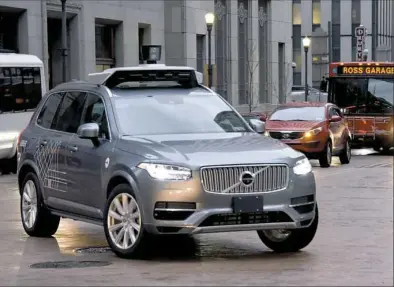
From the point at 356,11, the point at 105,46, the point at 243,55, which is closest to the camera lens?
the point at 105,46

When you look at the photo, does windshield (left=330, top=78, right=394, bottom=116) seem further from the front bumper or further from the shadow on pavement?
the front bumper

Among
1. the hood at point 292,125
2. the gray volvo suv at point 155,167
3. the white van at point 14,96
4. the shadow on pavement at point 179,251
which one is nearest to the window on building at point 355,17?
the hood at point 292,125

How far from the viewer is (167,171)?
405 inches

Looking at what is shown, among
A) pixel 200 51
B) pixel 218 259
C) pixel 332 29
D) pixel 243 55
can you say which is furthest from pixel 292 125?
pixel 332 29

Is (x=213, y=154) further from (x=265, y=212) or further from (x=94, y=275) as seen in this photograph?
(x=94, y=275)

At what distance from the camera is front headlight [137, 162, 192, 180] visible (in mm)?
10227

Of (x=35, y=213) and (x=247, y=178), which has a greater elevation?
(x=247, y=178)

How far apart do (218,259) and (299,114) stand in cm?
1842

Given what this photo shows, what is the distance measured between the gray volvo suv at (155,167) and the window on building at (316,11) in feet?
293

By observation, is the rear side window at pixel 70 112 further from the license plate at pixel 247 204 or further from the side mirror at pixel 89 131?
the license plate at pixel 247 204

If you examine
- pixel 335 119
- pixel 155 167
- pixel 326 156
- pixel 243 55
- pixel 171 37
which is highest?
pixel 171 37

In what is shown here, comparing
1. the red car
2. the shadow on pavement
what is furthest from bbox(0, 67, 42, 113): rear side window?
the shadow on pavement

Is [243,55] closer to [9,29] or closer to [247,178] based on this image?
[9,29]

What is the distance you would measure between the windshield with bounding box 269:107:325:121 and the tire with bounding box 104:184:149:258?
1800cm
